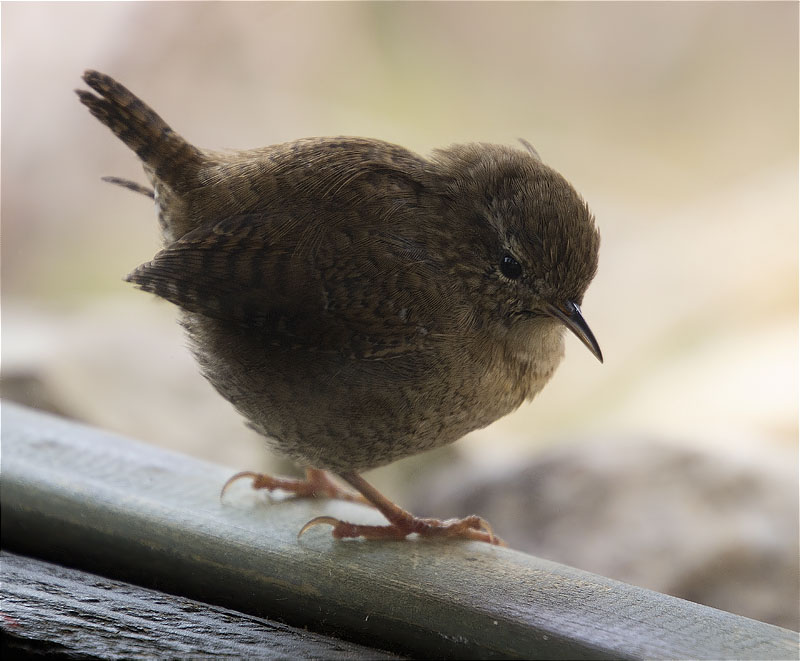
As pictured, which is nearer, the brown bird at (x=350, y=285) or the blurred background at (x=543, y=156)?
the brown bird at (x=350, y=285)

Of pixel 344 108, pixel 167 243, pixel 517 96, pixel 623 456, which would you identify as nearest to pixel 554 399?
pixel 623 456

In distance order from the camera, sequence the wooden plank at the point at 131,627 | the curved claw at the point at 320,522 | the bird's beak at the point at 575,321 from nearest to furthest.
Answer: the wooden plank at the point at 131,627 < the bird's beak at the point at 575,321 < the curved claw at the point at 320,522

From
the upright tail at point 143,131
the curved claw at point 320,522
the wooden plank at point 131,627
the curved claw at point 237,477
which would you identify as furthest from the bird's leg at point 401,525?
the upright tail at point 143,131

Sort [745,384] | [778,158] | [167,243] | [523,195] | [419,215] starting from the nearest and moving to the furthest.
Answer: [523,195] < [419,215] < [167,243] < [778,158] < [745,384]

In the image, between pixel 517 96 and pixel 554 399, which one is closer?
pixel 517 96

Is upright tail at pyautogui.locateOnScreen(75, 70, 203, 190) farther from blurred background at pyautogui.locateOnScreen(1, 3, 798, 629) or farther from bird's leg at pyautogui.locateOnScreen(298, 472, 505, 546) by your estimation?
bird's leg at pyautogui.locateOnScreen(298, 472, 505, 546)

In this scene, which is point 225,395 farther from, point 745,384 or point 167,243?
point 745,384

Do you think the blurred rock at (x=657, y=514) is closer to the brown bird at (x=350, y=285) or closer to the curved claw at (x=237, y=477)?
the curved claw at (x=237, y=477)

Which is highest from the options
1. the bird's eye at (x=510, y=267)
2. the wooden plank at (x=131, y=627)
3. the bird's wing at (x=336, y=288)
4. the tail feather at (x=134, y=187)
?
the tail feather at (x=134, y=187)
